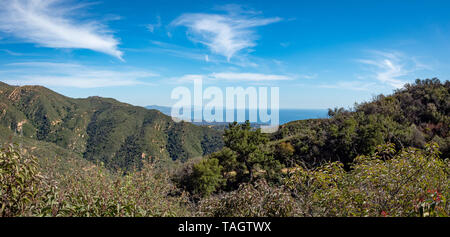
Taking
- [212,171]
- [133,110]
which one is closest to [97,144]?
[133,110]

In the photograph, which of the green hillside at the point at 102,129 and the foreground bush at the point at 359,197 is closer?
the foreground bush at the point at 359,197

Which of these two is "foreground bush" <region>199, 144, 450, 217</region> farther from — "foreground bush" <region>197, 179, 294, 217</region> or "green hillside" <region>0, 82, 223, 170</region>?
"green hillside" <region>0, 82, 223, 170</region>

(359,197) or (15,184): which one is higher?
(15,184)

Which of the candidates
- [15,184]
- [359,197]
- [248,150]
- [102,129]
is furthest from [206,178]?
[102,129]

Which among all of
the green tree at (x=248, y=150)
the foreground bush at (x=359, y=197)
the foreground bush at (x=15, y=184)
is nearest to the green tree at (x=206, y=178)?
the green tree at (x=248, y=150)

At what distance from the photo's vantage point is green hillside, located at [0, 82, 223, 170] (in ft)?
372

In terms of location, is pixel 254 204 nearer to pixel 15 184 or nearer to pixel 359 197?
pixel 359 197

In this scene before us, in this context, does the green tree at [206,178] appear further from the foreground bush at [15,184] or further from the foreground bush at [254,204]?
the foreground bush at [15,184]

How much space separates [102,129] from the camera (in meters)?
136

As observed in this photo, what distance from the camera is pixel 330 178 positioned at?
19.8ft

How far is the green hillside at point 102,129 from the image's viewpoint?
113375mm

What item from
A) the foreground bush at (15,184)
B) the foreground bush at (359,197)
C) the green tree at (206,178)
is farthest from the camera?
the green tree at (206,178)
